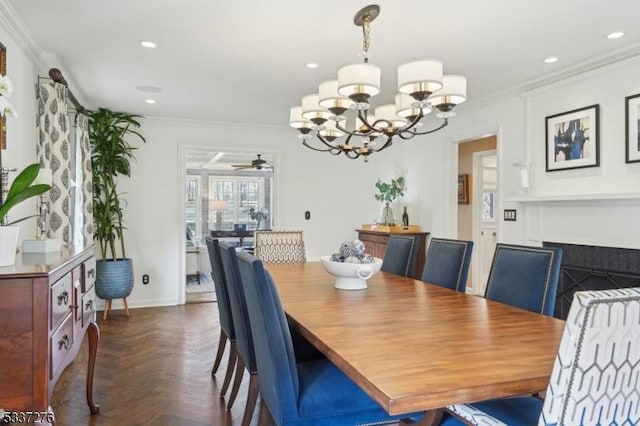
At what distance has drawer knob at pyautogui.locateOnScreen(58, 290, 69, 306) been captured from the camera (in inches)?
65.3

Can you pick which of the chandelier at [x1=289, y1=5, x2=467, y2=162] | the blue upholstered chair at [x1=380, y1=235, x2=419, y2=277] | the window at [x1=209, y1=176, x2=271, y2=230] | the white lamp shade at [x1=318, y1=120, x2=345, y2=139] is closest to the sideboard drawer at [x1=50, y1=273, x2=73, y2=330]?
the chandelier at [x1=289, y1=5, x2=467, y2=162]

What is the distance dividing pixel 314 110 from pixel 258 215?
8.01m

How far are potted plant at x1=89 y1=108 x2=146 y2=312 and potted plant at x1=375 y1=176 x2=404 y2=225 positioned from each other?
3.37 meters

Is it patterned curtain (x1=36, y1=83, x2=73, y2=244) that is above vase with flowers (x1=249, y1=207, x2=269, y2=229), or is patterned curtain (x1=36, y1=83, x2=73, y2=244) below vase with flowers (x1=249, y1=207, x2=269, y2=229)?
above

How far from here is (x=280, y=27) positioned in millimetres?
2781

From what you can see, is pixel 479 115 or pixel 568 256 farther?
pixel 479 115

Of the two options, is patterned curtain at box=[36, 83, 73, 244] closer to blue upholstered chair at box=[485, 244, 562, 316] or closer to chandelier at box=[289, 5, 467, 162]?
chandelier at box=[289, 5, 467, 162]

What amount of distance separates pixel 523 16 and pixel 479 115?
2.28 metres

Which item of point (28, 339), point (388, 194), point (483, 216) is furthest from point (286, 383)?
point (483, 216)

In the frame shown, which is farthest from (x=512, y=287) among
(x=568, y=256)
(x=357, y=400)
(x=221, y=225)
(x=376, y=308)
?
(x=221, y=225)

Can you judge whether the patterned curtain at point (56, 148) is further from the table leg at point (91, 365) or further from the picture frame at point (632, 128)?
the picture frame at point (632, 128)

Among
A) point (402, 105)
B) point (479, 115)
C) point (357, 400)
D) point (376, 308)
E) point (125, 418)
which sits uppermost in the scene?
point (479, 115)

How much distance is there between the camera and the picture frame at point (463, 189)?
6.20 m

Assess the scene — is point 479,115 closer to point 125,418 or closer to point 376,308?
point 376,308
